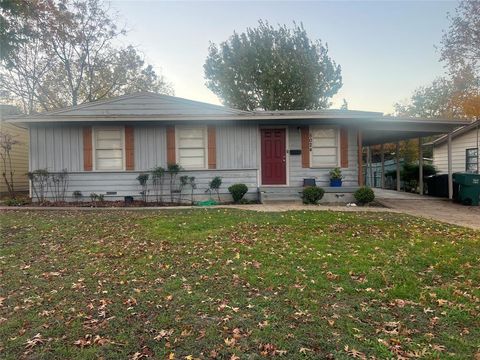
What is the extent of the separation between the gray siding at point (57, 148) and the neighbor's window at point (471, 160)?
53.0 feet

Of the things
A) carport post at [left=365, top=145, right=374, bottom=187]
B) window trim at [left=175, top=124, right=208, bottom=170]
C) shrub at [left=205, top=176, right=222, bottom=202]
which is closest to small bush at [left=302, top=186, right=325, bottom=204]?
shrub at [left=205, top=176, right=222, bottom=202]

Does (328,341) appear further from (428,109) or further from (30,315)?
(428,109)

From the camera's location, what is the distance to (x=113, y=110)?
11.4 m

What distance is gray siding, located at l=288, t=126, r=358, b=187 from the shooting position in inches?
452

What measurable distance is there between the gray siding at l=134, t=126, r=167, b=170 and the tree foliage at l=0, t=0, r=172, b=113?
11571 mm

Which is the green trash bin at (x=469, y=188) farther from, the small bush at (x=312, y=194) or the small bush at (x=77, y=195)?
the small bush at (x=77, y=195)

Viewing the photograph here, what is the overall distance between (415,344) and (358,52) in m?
14.9

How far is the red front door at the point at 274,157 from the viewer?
11609 mm

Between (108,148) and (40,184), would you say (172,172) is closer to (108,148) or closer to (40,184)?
(108,148)

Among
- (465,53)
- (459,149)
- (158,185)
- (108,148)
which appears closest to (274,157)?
(158,185)

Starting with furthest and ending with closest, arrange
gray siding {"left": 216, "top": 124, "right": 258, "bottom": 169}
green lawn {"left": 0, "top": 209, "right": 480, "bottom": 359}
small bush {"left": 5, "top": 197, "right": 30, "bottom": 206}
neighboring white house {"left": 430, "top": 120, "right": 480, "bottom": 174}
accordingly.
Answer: neighboring white house {"left": 430, "top": 120, "right": 480, "bottom": 174}
gray siding {"left": 216, "top": 124, "right": 258, "bottom": 169}
small bush {"left": 5, "top": 197, "right": 30, "bottom": 206}
green lawn {"left": 0, "top": 209, "right": 480, "bottom": 359}

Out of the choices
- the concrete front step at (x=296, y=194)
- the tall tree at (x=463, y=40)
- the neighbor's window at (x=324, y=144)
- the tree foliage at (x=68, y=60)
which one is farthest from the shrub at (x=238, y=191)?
the tall tree at (x=463, y=40)

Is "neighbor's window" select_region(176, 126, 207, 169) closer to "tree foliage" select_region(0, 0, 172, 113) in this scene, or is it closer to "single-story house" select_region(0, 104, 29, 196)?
"single-story house" select_region(0, 104, 29, 196)

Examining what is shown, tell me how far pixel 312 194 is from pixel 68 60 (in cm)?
1821
